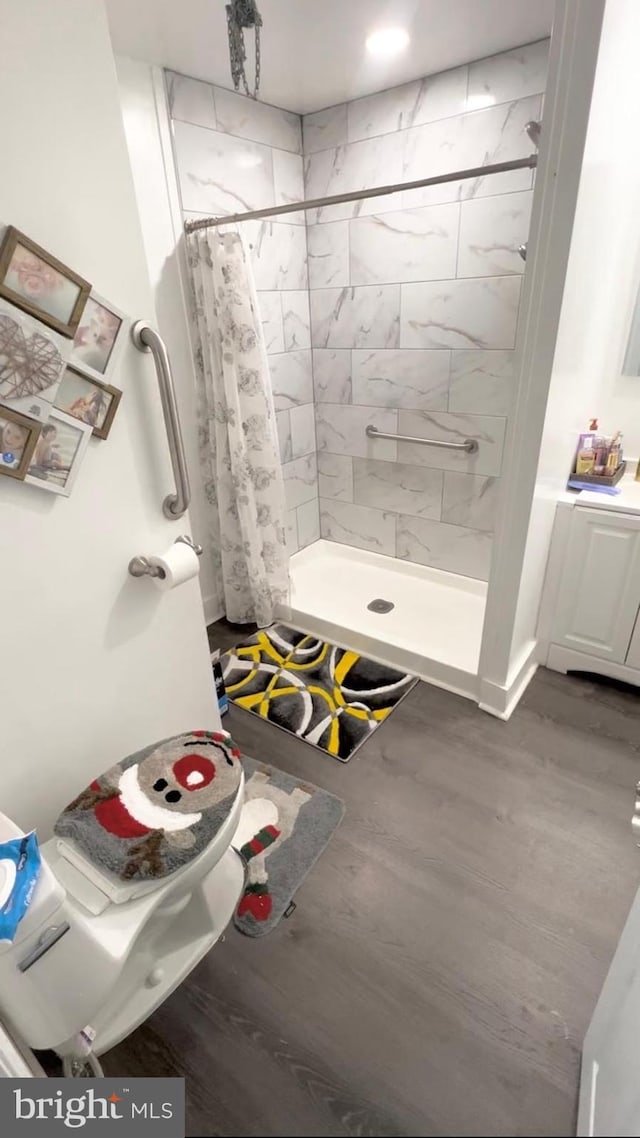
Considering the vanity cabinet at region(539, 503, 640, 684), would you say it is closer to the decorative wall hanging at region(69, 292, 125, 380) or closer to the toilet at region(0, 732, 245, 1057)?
the toilet at region(0, 732, 245, 1057)

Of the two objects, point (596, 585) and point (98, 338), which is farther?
point (596, 585)

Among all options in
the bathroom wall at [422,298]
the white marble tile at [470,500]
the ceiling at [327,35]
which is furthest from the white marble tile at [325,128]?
the white marble tile at [470,500]

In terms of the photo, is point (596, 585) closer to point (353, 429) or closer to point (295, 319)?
point (353, 429)

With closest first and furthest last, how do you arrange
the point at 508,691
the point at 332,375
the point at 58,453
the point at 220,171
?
the point at 58,453 < the point at 508,691 < the point at 220,171 < the point at 332,375

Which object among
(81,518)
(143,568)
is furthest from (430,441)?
(81,518)

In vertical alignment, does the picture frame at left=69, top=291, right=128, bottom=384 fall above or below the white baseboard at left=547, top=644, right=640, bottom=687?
above

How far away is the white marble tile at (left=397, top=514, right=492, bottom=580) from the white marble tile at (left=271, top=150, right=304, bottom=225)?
155cm

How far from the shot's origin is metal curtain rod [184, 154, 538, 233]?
4.64ft

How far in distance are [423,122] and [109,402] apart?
77.6 inches

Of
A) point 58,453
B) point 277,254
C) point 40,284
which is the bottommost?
point 58,453

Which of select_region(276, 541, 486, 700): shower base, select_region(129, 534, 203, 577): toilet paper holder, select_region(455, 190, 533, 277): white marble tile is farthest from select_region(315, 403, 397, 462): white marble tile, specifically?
select_region(129, 534, 203, 577): toilet paper holder

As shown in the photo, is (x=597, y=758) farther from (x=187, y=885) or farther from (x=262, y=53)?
(x=262, y=53)

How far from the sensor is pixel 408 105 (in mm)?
2170

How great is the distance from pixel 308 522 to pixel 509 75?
209cm
